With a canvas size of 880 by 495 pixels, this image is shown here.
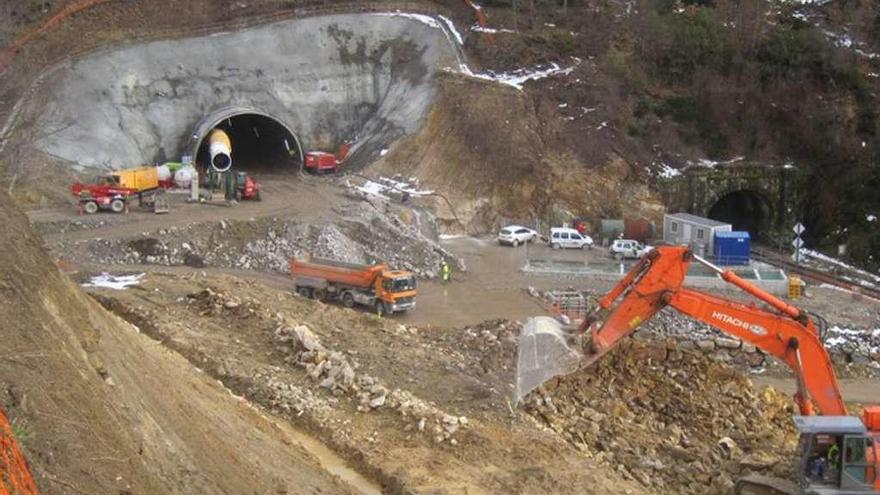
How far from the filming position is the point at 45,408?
9359 mm

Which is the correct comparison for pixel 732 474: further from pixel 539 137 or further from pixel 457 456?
pixel 539 137

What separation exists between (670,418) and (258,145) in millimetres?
30837

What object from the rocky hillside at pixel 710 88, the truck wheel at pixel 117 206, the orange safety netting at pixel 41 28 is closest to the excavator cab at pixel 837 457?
the truck wheel at pixel 117 206

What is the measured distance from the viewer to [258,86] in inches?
1672

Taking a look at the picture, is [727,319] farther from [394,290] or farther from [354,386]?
[394,290]

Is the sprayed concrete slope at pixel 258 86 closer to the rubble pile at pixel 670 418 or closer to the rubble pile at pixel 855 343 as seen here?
the rubble pile at pixel 855 343

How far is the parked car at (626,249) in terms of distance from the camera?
111 feet

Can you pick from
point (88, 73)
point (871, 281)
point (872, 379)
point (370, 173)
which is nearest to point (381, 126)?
point (370, 173)

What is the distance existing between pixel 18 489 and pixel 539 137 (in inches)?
1288

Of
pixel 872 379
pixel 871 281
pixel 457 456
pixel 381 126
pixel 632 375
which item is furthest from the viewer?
pixel 381 126

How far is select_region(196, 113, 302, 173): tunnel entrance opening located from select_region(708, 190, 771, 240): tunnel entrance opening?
18.0 m

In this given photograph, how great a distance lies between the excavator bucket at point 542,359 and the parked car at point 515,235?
17925 millimetres

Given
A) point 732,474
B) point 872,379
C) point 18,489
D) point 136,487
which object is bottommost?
point 872,379

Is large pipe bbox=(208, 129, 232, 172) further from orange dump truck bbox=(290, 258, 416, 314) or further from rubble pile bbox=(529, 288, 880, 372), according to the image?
rubble pile bbox=(529, 288, 880, 372)
